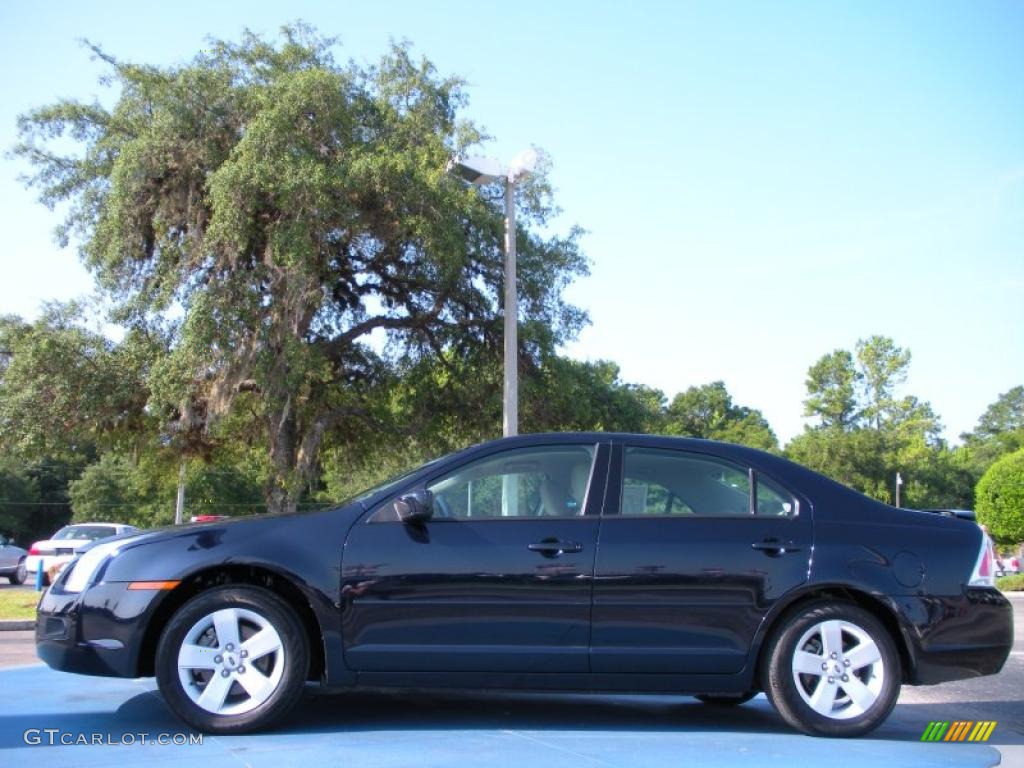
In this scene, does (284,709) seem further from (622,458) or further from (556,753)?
(622,458)

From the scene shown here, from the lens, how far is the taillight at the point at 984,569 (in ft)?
17.6

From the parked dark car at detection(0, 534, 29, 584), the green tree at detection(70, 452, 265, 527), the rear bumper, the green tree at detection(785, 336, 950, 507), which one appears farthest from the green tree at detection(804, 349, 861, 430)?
the rear bumper

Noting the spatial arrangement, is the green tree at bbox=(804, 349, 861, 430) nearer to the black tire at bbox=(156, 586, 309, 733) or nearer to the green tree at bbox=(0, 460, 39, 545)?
the green tree at bbox=(0, 460, 39, 545)

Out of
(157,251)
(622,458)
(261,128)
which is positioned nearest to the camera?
(622,458)

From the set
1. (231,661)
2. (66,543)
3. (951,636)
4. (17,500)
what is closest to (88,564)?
(231,661)

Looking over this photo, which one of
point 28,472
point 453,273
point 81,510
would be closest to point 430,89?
point 453,273

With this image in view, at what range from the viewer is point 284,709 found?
4.93 meters

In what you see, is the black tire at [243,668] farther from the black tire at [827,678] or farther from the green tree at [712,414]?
the green tree at [712,414]

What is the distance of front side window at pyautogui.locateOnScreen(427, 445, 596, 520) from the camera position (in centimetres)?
526

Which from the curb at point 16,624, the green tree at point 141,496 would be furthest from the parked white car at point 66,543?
the green tree at point 141,496

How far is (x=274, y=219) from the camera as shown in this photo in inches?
723

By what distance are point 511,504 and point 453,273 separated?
46.5 feet

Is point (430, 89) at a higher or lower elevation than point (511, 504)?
higher

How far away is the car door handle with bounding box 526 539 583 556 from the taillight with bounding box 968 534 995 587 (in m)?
2.04
